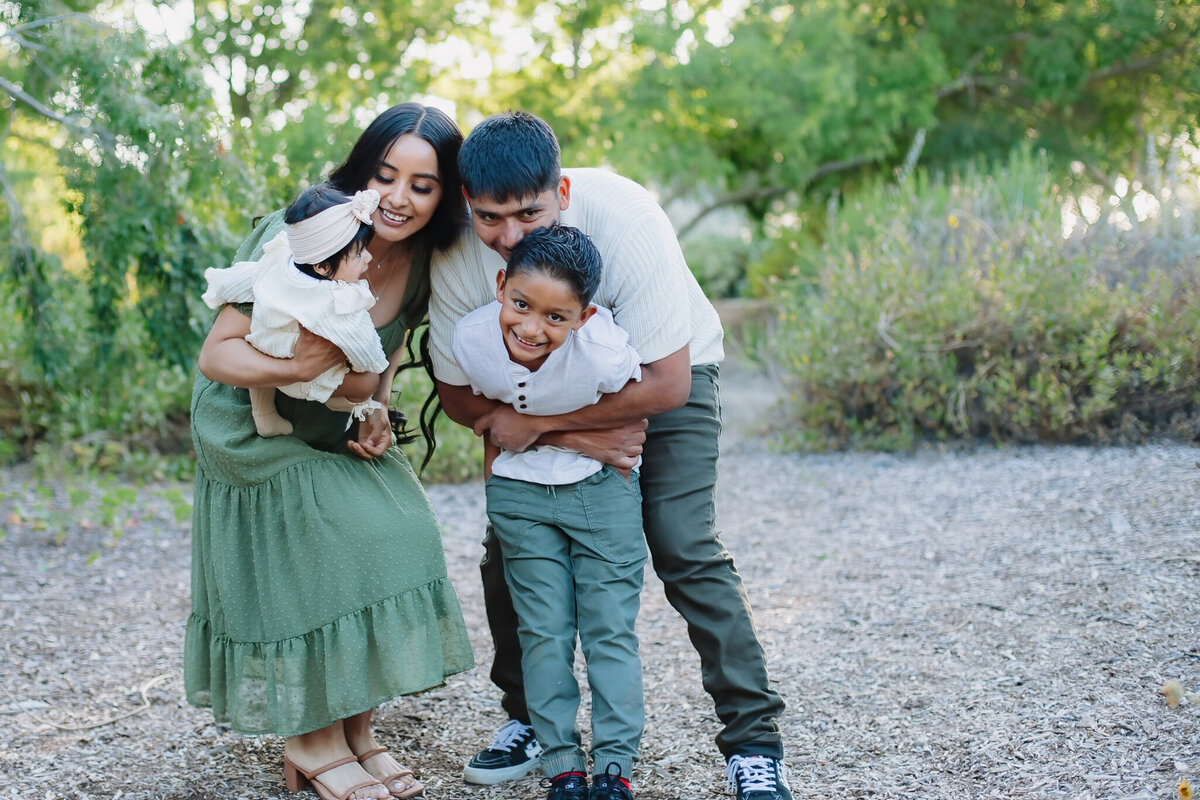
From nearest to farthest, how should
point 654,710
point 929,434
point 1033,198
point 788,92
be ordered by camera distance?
point 654,710 < point 929,434 < point 1033,198 < point 788,92

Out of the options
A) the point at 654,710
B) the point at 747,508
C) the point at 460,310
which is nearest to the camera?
the point at 460,310

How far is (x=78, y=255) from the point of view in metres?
10.1

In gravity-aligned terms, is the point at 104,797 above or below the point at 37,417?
below

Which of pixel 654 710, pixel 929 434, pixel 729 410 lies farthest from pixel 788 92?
pixel 654 710

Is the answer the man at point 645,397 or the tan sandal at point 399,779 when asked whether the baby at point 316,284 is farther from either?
the tan sandal at point 399,779

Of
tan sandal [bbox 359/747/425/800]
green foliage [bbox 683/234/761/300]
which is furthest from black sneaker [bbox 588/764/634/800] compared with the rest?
green foliage [bbox 683/234/761/300]

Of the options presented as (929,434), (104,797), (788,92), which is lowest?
(104,797)

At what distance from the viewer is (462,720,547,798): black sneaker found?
102 inches

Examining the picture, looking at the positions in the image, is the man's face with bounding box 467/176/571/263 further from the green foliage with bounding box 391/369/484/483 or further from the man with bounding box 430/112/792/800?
the green foliage with bounding box 391/369/484/483

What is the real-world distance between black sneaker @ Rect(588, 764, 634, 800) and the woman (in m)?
0.43

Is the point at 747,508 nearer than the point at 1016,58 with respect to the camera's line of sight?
Yes

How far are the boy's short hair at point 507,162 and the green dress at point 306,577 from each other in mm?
470

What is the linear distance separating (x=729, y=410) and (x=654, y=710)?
5.01m

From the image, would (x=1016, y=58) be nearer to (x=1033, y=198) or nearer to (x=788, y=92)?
(x=788, y=92)
